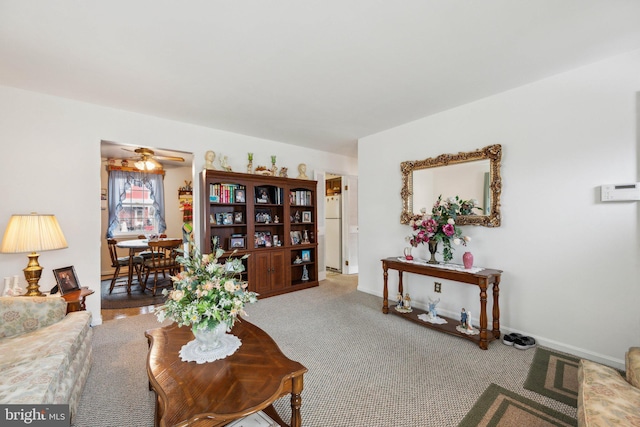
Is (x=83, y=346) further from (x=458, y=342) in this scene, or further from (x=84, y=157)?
(x=458, y=342)

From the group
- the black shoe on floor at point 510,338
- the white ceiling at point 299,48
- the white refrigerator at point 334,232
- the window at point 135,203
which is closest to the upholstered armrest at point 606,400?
the black shoe on floor at point 510,338

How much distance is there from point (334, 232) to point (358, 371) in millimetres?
4026

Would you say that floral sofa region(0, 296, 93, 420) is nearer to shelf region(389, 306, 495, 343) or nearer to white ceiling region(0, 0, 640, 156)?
white ceiling region(0, 0, 640, 156)

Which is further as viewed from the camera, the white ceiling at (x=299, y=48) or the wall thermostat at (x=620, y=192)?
the wall thermostat at (x=620, y=192)

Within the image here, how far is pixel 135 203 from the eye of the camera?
232 inches

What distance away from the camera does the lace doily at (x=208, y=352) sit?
4.83 ft

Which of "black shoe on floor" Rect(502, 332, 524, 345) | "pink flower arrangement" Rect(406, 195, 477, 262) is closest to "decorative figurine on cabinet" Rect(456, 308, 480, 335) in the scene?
"black shoe on floor" Rect(502, 332, 524, 345)

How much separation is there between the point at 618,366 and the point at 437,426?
1.84 m

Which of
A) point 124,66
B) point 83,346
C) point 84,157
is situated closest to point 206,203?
point 84,157

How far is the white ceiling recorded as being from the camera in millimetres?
1675

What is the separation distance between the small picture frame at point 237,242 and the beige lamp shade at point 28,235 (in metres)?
1.93

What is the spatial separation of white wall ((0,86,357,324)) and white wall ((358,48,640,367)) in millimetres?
4153

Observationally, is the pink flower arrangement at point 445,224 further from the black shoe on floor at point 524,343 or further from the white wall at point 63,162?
the white wall at point 63,162

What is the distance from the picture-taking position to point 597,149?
2264 millimetres
